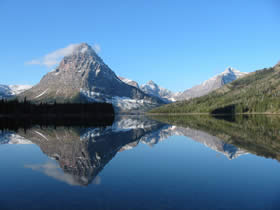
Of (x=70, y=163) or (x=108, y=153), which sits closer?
(x=70, y=163)

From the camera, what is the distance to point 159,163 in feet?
79.6

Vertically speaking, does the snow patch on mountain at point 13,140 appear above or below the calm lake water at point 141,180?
above

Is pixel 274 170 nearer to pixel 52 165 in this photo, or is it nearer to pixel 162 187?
pixel 162 187

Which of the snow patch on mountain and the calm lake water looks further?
the snow patch on mountain

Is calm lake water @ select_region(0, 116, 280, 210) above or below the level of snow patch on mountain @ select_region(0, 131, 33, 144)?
below

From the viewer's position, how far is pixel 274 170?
804 inches

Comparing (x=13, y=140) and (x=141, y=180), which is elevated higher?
(x=13, y=140)

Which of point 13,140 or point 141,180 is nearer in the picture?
point 141,180

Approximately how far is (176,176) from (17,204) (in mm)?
11498

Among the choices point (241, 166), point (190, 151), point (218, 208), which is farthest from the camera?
point (190, 151)

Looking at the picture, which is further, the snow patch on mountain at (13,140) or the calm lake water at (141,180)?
the snow patch on mountain at (13,140)

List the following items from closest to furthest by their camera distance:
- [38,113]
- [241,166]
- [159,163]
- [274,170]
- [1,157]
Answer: [274,170] → [241,166] → [159,163] → [1,157] → [38,113]

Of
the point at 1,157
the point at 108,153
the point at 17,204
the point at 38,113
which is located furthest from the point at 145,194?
the point at 38,113

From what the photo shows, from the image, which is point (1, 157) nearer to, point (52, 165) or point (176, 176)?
point (52, 165)
